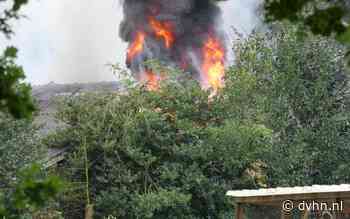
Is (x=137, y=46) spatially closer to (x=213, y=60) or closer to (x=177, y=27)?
(x=177, y=27)

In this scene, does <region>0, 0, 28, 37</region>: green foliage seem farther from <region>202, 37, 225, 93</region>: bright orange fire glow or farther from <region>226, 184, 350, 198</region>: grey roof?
<region>202, 37, 225, 93</region>: bright orange fire glow

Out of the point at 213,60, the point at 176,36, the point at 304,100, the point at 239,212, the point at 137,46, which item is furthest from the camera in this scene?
the point at 176,36

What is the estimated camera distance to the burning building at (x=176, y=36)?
115 feet

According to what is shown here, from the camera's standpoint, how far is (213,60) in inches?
1380

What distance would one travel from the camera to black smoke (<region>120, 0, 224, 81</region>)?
1391 inches

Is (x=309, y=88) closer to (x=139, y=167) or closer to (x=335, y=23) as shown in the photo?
(x=139, y=167)

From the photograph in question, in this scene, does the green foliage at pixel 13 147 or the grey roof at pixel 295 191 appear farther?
the green foliage at pixel 13 147

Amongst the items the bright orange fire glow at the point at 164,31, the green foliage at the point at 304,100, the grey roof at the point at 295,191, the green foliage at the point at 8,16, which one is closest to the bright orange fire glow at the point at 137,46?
the bright orange fire glow at the point at 164,31

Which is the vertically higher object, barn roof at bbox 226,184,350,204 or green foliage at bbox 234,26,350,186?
green foliage at bbox 234,26,350,186

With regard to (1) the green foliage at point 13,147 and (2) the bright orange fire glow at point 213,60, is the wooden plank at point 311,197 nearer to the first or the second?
(1) the green foliage at point 13,147

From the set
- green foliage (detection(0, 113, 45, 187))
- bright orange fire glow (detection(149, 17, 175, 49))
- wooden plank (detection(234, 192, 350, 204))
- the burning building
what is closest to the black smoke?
the burning building

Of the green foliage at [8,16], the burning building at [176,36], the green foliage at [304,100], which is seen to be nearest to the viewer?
the green foliage at [8,16]

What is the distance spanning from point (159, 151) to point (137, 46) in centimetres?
1426

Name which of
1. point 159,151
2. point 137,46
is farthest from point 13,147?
point 137,46
